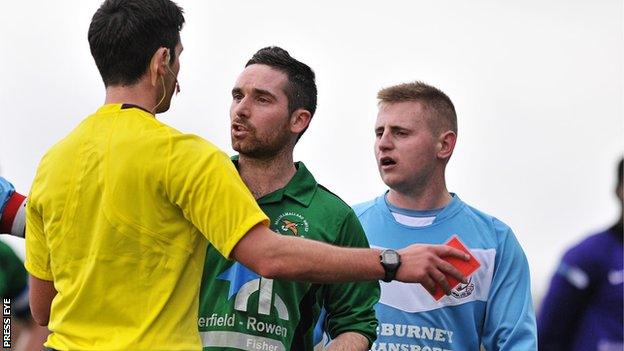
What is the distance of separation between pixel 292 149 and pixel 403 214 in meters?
1.62

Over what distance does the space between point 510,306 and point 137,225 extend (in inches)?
130

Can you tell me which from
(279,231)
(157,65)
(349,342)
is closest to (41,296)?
(157,65)

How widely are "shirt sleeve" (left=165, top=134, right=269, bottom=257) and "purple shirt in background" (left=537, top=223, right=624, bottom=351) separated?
3.45 m

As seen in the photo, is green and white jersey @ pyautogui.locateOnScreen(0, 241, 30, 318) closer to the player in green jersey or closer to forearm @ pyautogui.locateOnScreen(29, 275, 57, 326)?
the player in green jersey

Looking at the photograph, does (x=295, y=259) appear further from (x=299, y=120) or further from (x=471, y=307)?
(x=471, y=307)

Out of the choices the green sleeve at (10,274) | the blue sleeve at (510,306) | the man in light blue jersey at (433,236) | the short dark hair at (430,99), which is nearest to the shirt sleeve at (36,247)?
the green sleeve at (10,274)

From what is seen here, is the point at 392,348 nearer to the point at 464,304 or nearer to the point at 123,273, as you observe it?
the point at 464,304

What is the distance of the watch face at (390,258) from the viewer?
461cm

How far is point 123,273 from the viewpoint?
14.9 feet

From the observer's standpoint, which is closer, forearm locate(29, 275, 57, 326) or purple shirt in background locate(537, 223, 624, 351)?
forearm locate(29, 275, 57, 326)

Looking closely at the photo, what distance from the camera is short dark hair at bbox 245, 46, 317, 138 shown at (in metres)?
6.39

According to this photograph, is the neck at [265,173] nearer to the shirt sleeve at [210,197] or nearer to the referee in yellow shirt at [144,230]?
the referee in yellow shirt at [144,230]

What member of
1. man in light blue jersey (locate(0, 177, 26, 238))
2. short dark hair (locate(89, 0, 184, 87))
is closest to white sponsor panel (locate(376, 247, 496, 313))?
man in light blue jersey (locate(0, 177, 26, 238))

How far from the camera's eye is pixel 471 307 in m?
7.33
